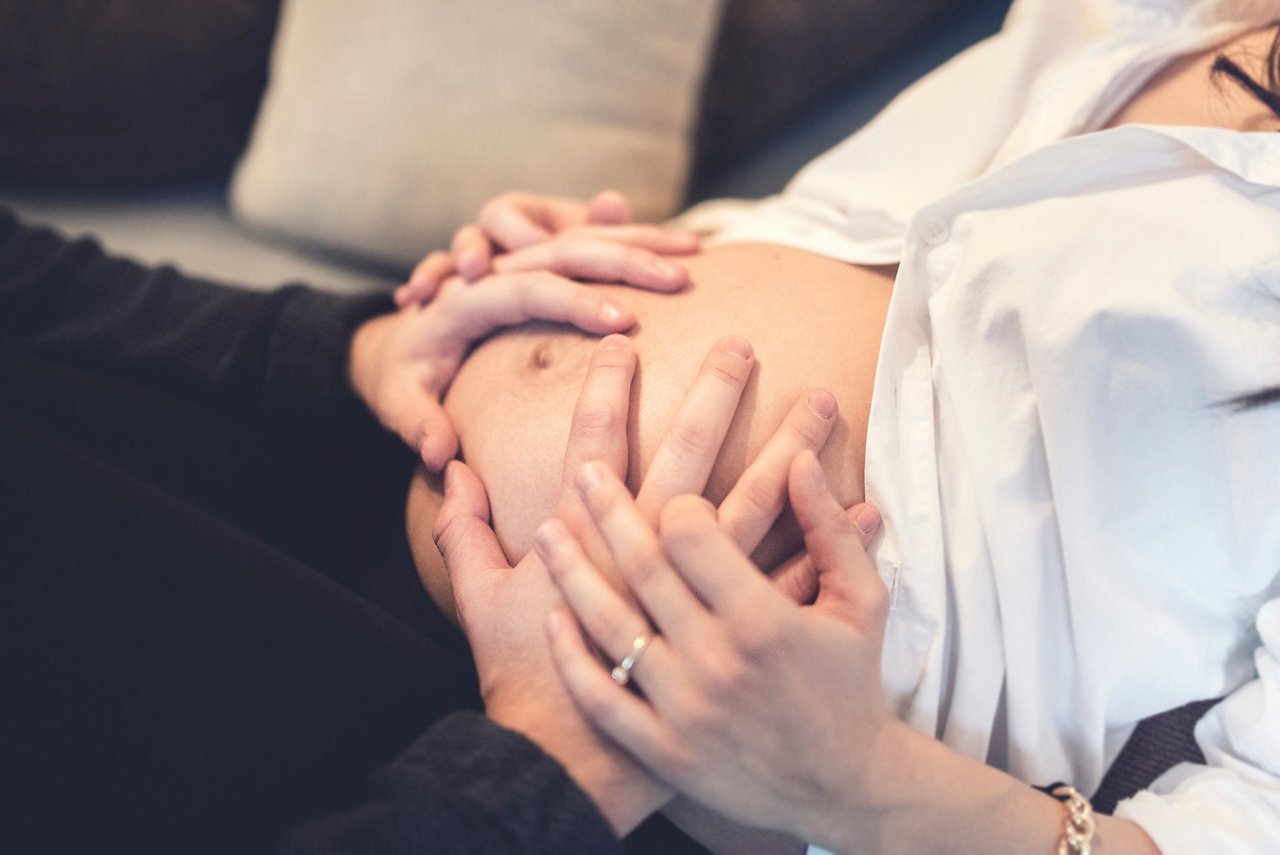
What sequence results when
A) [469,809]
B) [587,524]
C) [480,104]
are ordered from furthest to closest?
[480,104], [587,524], [469,809]

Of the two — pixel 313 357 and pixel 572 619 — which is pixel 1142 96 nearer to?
pixel 572 619

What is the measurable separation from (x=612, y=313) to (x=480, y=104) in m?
0.49

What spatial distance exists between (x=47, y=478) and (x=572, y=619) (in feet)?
1.30

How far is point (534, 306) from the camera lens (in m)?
0.70

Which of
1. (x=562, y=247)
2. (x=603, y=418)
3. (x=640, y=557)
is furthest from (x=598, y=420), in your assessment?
(x=562, y=247)

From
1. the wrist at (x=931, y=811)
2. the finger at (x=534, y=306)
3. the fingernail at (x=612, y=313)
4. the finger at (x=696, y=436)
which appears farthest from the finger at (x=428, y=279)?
the wrist at (x=931, y=811)

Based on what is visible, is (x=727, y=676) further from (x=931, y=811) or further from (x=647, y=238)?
(x=647, y=238)

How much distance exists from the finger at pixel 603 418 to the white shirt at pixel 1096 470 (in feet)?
0.59

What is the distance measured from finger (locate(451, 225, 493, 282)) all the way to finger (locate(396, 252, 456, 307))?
15mm

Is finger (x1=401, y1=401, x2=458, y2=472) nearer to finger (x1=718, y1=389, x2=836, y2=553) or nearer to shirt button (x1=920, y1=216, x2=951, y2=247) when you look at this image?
finger (x1=718, y1=389, x2=836, y2=553)

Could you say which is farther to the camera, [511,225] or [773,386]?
[511,225]

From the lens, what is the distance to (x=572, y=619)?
524 millimetres

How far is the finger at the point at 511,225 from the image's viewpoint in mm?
846

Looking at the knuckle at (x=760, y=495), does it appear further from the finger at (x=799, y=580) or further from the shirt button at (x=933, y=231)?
the shirt button at (x=933, y=231)
